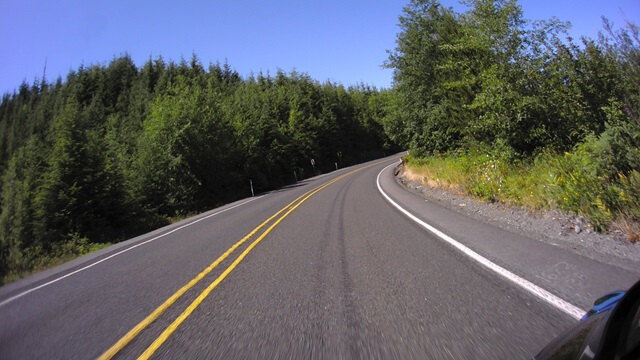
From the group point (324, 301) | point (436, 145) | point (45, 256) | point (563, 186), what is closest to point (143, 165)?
point (45, 256)

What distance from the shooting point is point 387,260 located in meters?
5.71

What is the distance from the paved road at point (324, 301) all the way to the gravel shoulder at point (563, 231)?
1.08 feet

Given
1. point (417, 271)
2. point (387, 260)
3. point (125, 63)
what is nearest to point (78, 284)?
point (387, 260)

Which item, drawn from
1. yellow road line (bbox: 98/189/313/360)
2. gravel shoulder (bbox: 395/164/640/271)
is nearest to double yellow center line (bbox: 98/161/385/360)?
yellow road line (bbox: 98/189/313/360)

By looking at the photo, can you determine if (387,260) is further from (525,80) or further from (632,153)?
(525,80)

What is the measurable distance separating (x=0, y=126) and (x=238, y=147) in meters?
53.2

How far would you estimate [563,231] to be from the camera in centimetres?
627

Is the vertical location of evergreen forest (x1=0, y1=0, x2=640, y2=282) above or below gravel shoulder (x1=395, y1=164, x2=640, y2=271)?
above

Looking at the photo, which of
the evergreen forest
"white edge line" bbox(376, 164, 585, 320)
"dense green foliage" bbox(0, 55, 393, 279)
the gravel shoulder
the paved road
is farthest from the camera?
"dense green foliage" bbox(0, 55, 393, 279)

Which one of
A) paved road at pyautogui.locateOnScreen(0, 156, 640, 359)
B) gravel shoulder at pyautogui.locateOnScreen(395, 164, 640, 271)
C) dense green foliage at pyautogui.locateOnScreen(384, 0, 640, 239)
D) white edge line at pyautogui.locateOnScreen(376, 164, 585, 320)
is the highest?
dense green foliage at pyautogui.locateOnScreen(384, 0, 640, 239)

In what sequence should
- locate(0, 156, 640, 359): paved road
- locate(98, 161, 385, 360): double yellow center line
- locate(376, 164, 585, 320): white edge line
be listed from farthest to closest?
locate(98, 161, 385, 360): double yellow center line < locate(376, 164, 585, 320): white edge line < locate(0, 156, 640, 359): paved road

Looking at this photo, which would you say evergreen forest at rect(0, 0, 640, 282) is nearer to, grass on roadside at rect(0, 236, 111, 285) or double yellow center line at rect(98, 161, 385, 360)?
grass on roadside at rect(0, 236, 111, 285)

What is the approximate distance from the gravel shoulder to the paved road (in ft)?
1.08

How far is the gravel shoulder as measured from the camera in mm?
4824
